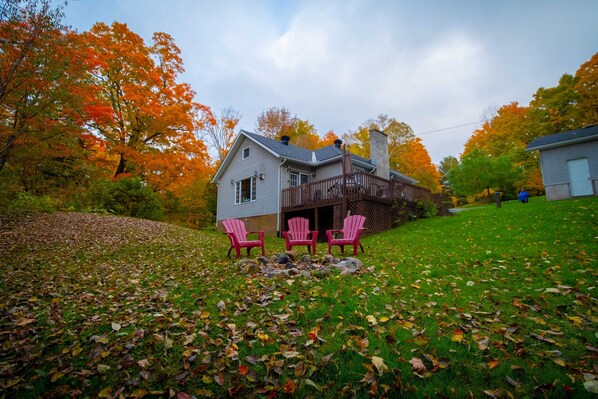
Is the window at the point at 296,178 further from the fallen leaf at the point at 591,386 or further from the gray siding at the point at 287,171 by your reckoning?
the fallen leaf at the point at 591,386

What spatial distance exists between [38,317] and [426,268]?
5.76 m

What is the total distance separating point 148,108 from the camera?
1437 cm

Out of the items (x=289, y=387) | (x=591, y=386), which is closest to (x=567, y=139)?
(x=591, y=386)

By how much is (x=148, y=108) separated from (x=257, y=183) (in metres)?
6.88

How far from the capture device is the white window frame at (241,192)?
16047 mm

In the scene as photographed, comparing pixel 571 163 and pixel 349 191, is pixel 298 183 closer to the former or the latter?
pixel 349 191

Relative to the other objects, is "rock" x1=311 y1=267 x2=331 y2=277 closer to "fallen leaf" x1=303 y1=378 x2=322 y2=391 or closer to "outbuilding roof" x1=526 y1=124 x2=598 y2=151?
"fallen leaf" x1=303 y1=378 x2=322 y2=391

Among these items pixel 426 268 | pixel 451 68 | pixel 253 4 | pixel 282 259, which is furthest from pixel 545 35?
pixel 282 259

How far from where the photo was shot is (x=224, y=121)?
24.7 m

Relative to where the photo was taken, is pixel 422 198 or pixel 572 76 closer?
pixel 422 198

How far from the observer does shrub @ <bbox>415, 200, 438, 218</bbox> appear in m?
13.8

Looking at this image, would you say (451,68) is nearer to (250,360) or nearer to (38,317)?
(250,360)

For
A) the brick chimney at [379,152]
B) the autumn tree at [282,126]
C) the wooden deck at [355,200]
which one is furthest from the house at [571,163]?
the autumn tree at [282,126]

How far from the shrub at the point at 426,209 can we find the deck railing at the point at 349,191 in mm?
347
